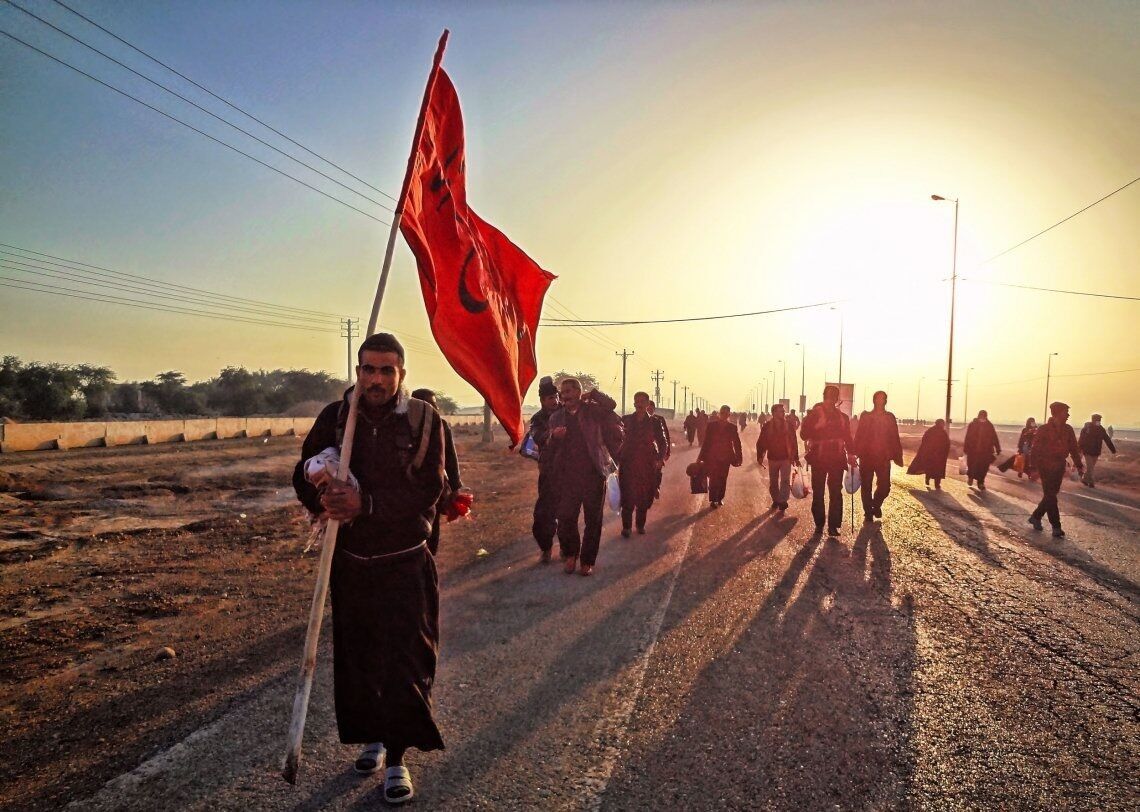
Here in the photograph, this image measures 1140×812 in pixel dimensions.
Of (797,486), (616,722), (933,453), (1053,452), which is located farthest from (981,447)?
(616,722)

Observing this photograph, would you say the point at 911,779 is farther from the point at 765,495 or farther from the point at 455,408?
the point at 455,408

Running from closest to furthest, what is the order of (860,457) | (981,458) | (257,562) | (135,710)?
(135,710) < (257,562) < (860,457) < (981,458)

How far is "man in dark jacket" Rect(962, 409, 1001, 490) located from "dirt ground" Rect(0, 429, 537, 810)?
11.0 meters

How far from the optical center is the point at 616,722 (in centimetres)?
351

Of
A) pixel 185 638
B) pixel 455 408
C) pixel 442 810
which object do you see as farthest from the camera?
pixel 455 408

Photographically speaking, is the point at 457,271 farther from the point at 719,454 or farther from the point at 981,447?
the point at 981,447

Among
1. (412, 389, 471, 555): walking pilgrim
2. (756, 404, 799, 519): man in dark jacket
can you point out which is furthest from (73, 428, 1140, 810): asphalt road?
(756, 404, 799, 519): man in dark jacket

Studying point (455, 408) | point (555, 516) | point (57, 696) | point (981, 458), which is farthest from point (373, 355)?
point (455, 408)

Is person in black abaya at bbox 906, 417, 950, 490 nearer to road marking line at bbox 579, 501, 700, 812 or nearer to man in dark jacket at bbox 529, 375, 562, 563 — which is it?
man in dark jacket at bbox 529, 375, 562, 563

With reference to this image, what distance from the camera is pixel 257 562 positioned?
26.5 ft

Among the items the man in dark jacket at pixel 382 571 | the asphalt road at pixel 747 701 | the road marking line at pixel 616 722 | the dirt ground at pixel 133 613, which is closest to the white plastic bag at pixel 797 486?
the asphalt road at pixel 747 701

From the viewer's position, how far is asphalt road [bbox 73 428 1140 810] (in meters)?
2.89

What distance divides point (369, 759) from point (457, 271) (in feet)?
8.00

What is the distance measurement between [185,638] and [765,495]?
39.0 feet
